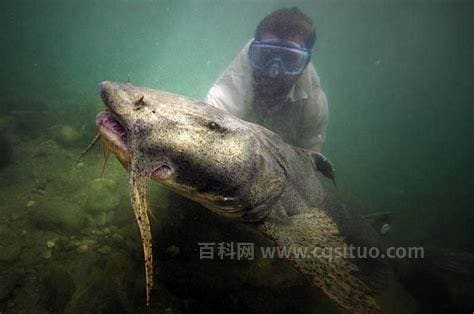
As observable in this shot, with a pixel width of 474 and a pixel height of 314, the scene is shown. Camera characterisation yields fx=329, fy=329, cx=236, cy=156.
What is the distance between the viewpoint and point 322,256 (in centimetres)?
239

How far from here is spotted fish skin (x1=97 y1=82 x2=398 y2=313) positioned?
193 centimetres

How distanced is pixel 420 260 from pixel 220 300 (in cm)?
351

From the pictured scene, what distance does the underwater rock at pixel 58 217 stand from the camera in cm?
416

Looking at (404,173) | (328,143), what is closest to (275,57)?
(404,173)

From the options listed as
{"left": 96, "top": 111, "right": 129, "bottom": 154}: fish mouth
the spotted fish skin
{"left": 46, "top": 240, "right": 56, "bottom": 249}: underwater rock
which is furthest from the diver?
{"left": 96, "top": 111, "right": 129, "bottom": 154}: fish mouth

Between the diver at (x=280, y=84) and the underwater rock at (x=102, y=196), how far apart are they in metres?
2.05

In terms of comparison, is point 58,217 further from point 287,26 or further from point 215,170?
point 287,26

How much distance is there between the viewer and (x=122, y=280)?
328cm

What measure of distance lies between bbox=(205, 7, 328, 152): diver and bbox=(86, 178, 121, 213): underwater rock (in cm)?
205

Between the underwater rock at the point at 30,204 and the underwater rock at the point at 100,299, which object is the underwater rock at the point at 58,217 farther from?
the underwater rock at the point at 100,299

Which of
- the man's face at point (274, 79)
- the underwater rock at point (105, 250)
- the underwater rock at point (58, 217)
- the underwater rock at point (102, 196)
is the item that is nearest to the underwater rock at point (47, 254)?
the underwater rock at point (58, 217)

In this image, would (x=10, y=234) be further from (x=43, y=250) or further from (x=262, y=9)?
(x=262, y=9)

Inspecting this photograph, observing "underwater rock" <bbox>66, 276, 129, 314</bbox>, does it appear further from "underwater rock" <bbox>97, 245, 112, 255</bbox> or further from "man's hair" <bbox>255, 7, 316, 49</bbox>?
"man's hair" <bbox>255, 7, 316, 49</bbox>

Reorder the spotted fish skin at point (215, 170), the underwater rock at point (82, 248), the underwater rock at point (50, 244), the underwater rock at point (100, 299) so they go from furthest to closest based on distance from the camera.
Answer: the underwater rock at point (50, 244)
the underwater rock at point (82, 248)
the underwater rock at point (100, 299)
the spotted fish skin at point (215, 170)
